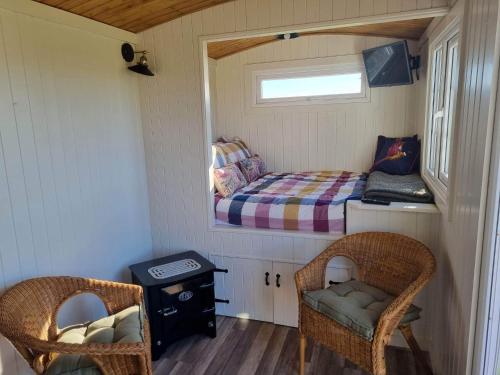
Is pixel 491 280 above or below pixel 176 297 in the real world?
above

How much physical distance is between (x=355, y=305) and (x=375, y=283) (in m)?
0.34

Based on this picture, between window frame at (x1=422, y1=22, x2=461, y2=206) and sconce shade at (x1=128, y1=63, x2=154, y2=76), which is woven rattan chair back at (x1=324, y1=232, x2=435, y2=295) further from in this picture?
sconce shade at (x1=128, y1=63, x2=154, y2=76)

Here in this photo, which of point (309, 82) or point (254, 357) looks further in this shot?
point (309, 82)

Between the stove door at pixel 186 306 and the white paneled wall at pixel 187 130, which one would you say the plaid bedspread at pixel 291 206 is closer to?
the white paneled wall at pixel 187 130

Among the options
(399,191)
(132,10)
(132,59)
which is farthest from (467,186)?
(132,59)

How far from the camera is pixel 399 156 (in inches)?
126

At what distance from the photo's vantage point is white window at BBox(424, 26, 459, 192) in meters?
2.12

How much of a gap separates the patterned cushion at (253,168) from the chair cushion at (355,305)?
1.58 metres

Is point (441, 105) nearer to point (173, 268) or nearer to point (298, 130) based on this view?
point (298, 130)

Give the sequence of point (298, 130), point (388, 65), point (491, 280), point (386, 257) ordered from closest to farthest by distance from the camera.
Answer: point (491, 280), point (386, 257), point (388, 65), point (298, 130)

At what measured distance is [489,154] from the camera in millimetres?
1193

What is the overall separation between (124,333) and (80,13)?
5.96 feet

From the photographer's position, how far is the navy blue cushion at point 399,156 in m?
3.12

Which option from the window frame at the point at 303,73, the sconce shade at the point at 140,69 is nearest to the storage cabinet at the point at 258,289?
the sconce shade at the point at 140,69
